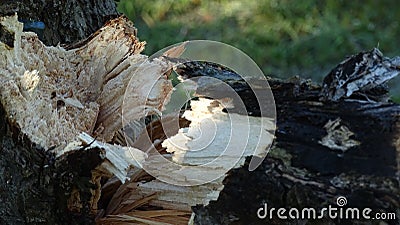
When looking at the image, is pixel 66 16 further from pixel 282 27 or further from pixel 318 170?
pixel 282 27

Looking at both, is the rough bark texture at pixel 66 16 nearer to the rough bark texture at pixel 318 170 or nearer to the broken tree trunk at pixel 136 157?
the broken tree trunk at pixel 136 157

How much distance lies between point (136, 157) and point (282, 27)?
7.64 feet

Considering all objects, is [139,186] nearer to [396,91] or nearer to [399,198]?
[399,198]

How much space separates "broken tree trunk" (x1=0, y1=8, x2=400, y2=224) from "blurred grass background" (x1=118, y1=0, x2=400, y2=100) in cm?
199

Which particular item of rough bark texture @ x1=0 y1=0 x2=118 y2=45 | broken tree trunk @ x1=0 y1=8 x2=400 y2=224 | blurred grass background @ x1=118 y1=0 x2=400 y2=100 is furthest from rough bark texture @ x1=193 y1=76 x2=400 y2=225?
blurred grass background @ x1=118 y1=0 x2=400 y2=100

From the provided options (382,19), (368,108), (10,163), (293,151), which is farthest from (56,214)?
(382,19)

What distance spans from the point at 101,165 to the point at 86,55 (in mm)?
278

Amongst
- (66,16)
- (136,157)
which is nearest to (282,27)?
(66,16)

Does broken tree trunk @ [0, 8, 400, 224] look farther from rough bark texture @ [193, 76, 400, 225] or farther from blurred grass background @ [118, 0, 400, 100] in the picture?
blurred grass background @ [118, 0, 400, 100]

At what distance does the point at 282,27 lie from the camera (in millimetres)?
3242

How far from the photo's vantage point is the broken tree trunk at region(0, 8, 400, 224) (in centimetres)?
95

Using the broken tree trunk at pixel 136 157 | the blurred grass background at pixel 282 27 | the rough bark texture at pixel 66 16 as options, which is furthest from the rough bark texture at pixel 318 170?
the blurred grass background at pixel 282 27

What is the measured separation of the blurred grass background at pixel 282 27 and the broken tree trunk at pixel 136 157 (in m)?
1.99

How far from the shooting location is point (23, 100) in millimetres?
1021
